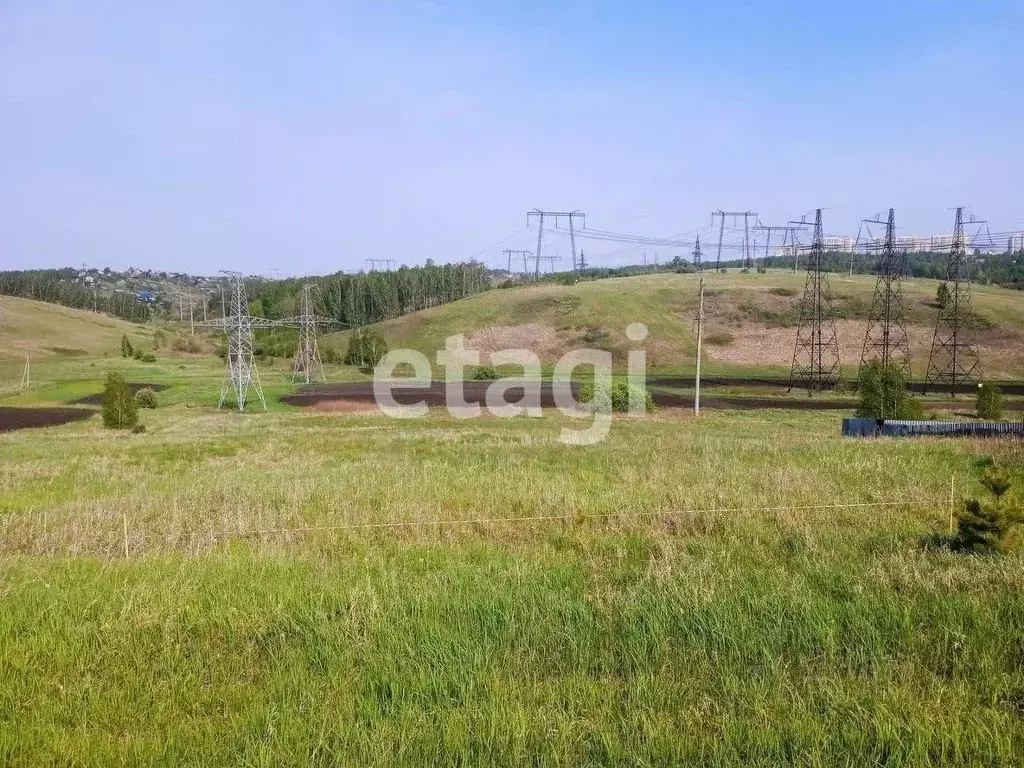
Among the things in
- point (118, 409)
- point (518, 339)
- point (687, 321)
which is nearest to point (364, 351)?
point (518, 339)

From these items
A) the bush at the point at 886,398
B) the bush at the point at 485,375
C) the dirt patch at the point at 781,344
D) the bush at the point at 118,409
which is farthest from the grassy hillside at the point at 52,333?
the bush at the point at 886,398

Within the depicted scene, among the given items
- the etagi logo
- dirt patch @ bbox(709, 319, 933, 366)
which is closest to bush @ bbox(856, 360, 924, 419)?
the etagi logo

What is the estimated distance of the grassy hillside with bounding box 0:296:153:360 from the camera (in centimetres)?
9988

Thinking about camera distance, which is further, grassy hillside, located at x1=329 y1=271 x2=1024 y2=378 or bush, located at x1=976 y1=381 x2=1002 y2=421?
grassy hillside, located at x1=329 y1=271 x2=1024 y2=378

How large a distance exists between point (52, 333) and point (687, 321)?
89.7 meters

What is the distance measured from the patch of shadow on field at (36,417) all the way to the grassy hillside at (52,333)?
179ft

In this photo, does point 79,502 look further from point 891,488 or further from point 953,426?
point 953,426

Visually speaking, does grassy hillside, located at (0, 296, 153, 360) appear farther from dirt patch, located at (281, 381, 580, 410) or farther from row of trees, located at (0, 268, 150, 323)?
dirt patch, located at (281, 381, 580, 410)

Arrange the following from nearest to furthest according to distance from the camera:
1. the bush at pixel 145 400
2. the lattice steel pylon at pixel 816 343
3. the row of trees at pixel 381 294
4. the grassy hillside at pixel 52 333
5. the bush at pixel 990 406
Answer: the bush at pixel 990 406
the bush at pixel 145 400
the lattice steel pylon at pixel 816 343
the grassy hillside at pixel 52 333
the row of trees at pixel 381 294

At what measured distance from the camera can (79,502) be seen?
42.1ft

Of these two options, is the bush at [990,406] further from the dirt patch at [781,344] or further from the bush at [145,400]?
the bush at [145,400]

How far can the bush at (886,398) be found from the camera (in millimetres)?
33062

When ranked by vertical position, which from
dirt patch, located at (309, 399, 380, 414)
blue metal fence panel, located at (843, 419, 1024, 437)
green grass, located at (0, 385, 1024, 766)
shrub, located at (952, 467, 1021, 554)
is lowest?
dirt patch, located at (309, 399, 380, 414)

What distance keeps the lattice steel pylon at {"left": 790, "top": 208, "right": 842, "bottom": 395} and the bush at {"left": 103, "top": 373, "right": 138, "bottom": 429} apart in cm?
3831
